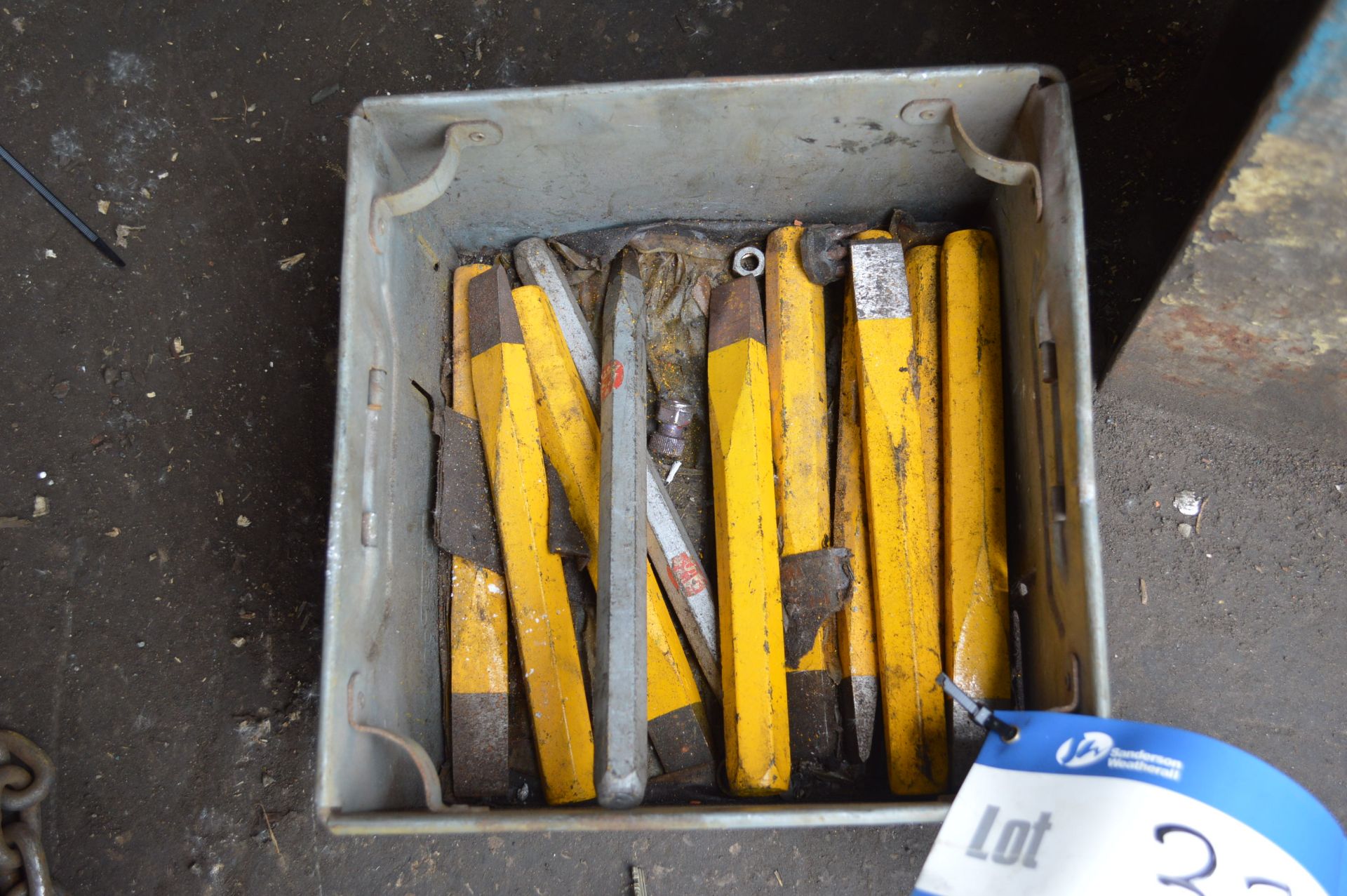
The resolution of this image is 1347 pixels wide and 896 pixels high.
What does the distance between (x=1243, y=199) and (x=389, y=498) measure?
1.64 metres

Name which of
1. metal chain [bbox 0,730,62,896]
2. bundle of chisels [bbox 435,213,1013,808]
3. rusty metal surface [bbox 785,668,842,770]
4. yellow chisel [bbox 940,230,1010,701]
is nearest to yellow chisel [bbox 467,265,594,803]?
bundle of chisels [bbox 435,213,1013,808]

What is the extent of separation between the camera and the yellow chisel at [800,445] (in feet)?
5.84

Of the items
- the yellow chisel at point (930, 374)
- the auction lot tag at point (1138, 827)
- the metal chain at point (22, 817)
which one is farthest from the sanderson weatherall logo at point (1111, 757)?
the metal chain at point (22, 817)

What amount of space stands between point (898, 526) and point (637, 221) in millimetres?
954

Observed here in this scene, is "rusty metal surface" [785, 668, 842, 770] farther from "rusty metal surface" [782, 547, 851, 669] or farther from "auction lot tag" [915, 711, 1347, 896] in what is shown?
"auction lot tag" [915, 711, 1347, 896]

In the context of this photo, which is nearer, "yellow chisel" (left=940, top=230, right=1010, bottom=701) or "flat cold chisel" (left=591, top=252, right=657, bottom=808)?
"flat cold chisel" (left=591, top=252, right=657, bottom=808)

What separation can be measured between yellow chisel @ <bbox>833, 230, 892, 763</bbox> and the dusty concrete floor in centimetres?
43

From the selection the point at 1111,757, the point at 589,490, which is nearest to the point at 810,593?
the point at 589,490

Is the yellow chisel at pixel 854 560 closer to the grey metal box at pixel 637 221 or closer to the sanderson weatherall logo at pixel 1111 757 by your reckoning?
the grey metal box at pixel 637 221

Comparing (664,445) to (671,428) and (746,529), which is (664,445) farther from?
(746,529)

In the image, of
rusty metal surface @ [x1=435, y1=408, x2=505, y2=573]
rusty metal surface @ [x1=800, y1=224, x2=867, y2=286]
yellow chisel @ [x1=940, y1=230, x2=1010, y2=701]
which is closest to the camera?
yellow chisel @ [x1=940, y1=230, x2=1010, y2=701]

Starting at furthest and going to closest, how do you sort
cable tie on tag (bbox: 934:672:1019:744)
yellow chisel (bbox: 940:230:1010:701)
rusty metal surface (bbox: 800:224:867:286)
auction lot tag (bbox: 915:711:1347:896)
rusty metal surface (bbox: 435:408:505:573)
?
1. rusty metal surface (bbox: 800:224:867:286)
2. rusty metal surface (bbox: 435:408:505:573)
3. yellow chisel (bbox: 940:230:1010:701)
4. cable tie on tag (bbox: 934:672:1019:744)
5. auction lot tag (bbox: 915:711:1347:896)

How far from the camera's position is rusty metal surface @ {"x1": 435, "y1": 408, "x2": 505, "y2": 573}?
1.82 m

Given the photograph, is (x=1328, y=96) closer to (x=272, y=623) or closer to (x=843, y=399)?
(x=843, y=399)
